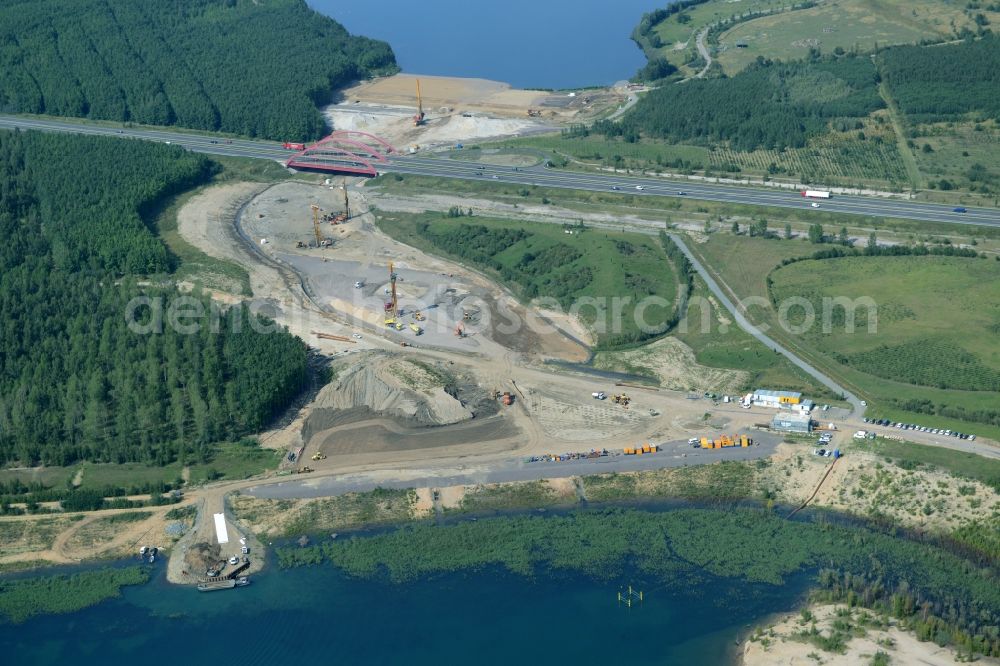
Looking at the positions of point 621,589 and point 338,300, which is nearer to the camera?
point 621,589

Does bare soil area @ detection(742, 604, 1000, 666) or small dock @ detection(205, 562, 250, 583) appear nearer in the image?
bare soil area @ detection(742, 604, 1000, 666)

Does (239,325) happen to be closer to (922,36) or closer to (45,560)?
(45,560)

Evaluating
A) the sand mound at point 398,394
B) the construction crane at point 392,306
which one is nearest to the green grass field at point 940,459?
the sand mound at point 398,394

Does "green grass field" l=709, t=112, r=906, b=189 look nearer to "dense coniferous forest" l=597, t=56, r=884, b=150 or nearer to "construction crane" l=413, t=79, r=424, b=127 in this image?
"dense coniferous forest" l=597, t=56, r=884, b=150

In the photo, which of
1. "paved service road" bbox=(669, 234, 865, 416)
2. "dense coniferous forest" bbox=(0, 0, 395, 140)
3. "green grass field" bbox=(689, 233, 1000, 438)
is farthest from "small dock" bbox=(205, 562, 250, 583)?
"dense coniferous forest" bbox=(0, 0, 395, 140)

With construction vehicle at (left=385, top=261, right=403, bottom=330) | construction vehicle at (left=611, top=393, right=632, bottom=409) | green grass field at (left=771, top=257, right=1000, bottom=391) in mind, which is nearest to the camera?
construction vehicle at (left=611, top=393, right=632, bottom=409)

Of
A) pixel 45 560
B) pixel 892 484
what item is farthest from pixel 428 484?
pixel 892 484

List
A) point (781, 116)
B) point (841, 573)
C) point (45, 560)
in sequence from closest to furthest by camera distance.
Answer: point (841, 573)
point (45, 560)
point (781, 116)

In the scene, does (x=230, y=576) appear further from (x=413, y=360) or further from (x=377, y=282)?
(x=377, y=282)
